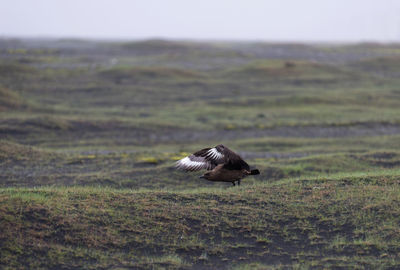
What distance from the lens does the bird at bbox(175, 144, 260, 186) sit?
34.5 ft

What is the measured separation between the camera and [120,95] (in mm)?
42906

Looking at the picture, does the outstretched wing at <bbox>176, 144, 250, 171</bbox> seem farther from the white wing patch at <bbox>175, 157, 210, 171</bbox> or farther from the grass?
the grass

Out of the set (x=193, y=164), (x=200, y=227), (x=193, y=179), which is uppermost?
(x=193, y=164)

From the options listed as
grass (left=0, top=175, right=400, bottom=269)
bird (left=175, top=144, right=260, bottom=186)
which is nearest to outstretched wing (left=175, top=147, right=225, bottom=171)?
bird (left=175, top=144, right=260, bottom=186)

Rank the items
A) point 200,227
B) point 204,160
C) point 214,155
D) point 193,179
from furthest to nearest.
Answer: point 193,179 < point 204,160 < point 214,155 < point 200,227

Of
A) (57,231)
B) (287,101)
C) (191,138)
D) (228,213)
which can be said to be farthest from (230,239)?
(287,101)

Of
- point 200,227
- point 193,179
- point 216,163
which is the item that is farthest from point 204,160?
point 193,179

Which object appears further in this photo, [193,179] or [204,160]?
[193,179]

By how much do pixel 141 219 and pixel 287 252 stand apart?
9.94 feet

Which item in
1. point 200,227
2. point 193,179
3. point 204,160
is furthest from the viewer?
point 193,179

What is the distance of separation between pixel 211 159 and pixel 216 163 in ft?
0.44

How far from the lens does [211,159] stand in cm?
1058

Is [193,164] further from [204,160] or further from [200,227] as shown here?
[200,227]

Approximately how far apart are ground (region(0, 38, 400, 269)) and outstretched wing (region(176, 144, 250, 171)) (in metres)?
1.06
